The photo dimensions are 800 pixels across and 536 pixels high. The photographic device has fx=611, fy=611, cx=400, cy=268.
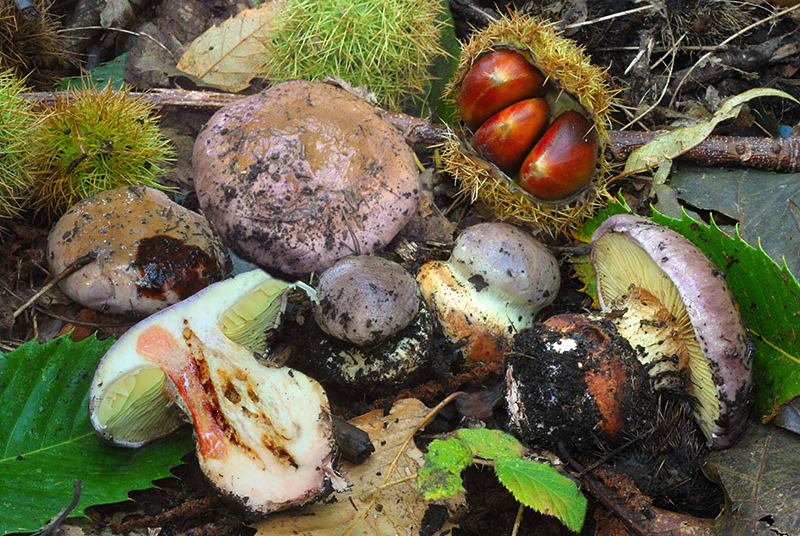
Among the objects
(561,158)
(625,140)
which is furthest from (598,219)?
(625,140)

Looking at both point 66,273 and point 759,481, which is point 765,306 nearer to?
point 759,481

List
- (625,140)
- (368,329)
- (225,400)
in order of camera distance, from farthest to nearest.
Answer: (625,140)
(368,329)
(225,400)

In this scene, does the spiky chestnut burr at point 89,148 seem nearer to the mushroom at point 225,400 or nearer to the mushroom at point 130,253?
the mushroom at point 130,253

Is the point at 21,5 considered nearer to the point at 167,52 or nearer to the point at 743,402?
the point at 167,52

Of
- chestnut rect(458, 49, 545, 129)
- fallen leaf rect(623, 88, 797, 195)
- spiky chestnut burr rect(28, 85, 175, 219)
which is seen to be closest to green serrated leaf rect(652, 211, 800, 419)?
fallen leaf rect(623, 88, 797, 195)

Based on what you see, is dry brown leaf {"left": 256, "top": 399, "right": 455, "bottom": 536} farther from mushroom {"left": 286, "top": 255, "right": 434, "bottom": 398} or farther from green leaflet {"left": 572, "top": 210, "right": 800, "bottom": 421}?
green leaflet {"left": 572, "top": 210, "right": 800, "bottom": 421}
